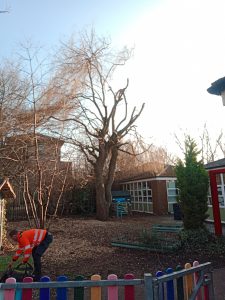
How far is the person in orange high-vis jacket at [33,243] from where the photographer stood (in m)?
6.54

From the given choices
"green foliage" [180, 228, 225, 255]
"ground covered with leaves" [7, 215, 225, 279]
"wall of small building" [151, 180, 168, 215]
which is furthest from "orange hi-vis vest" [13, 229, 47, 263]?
"wall of small building" [151, 180, 168, 215]

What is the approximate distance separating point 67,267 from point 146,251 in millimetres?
2975

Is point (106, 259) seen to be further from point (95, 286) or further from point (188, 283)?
point (95, 286)

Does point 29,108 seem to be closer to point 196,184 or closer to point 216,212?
point 196,184

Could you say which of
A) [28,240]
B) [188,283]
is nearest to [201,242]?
[28,240]

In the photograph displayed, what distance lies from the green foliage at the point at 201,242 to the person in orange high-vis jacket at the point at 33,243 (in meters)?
5.15

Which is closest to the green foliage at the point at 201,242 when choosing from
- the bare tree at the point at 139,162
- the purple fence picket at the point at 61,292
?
the purple fence picket at the point at 61,292

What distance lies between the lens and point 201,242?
34.8 ft

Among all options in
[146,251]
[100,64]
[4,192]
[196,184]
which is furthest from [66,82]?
[146,251]

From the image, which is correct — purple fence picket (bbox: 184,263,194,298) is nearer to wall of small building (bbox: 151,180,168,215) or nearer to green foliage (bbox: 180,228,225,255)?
green foliage (bbox: 180,228,225,255)

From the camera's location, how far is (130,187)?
30.7m

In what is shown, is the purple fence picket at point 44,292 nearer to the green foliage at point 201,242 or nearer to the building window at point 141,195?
the green foliage at point 201,242

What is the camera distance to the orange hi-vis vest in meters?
6.45

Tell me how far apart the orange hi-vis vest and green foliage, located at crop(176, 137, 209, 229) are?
6.37 m
